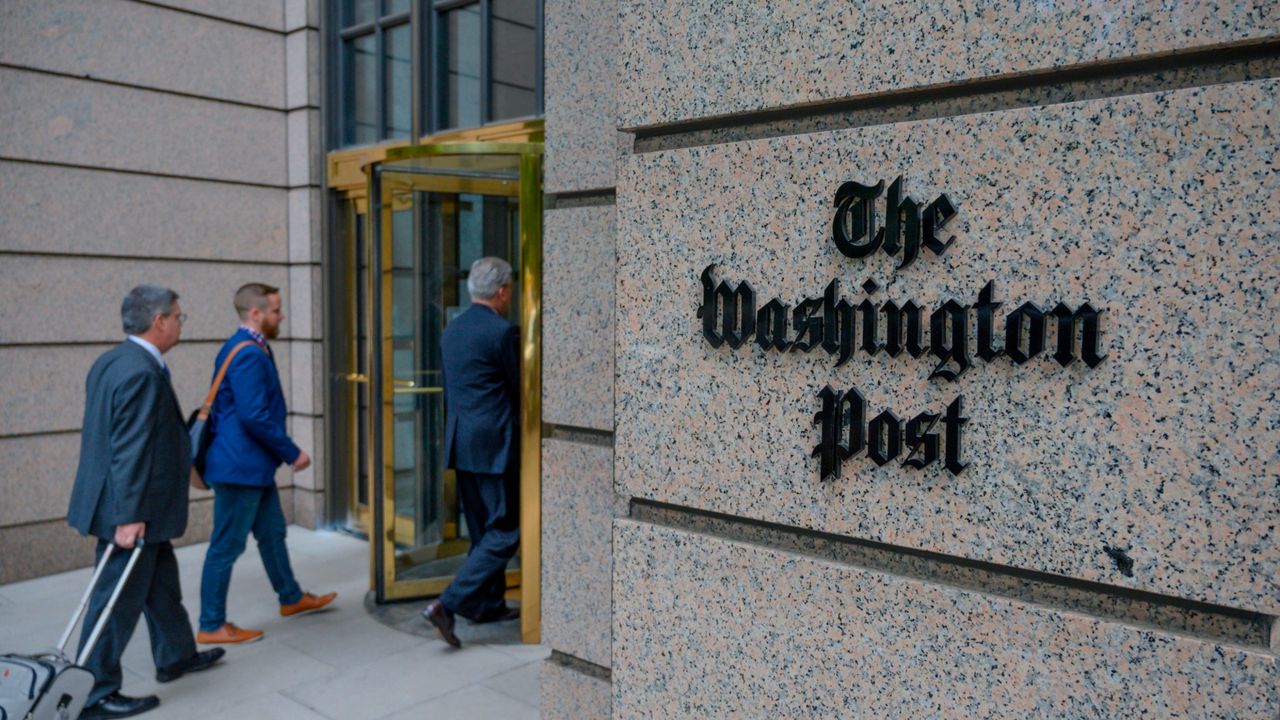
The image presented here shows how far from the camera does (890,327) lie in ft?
6.97

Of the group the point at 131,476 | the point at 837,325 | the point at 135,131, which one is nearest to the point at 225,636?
the point at 131,476

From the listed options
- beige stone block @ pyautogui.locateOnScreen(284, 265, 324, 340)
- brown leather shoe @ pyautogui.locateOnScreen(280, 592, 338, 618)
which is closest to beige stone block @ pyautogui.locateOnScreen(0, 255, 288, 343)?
beige stone block @ pyautogui.locateOnScreen(284, 265, 324, 340)

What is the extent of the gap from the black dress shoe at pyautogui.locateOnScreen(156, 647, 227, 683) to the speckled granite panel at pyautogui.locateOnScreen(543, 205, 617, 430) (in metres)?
2.78

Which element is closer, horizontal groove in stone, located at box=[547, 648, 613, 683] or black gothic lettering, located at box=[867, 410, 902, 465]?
black gothic lettering, located at box=[867, 410, 902, 465]

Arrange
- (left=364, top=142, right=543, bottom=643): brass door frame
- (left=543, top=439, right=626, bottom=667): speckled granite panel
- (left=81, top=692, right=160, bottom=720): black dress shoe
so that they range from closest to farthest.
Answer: (left=543, top=439, right=626, bottom=667): speckled granite panel, (left=81, top=692, right=160, bottom=720): black dress shoe, (left=364, top=142, right=543, bottom=643): brass door frame

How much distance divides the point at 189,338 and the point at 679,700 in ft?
20.8

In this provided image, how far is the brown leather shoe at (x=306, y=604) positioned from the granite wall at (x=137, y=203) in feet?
6.83

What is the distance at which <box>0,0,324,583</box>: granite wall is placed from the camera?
6.95 m

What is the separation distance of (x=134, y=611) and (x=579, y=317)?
9.08 ft

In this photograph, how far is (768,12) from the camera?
7.56ft

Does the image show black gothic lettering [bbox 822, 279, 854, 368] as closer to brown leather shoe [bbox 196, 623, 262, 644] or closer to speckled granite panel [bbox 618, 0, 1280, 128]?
speckled granite panel [bbox 618, 0, 1280, 128]

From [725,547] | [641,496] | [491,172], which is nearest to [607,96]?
[641,496]

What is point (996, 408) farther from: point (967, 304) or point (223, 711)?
point (223, 711)

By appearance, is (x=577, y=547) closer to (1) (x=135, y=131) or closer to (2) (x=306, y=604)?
(2) (x=306, y=604)
